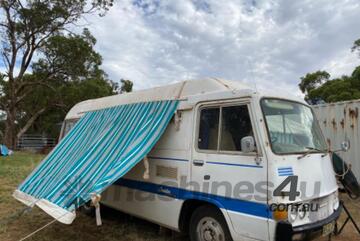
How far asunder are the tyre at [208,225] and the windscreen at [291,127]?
1159mm

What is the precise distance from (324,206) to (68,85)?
23093 millimetres

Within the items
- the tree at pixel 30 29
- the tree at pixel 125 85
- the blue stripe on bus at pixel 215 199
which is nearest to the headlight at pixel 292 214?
the blue stripe on bus at pixel 215 199

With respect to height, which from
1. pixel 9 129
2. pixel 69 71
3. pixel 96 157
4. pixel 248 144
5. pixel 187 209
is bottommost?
pixel 187 209

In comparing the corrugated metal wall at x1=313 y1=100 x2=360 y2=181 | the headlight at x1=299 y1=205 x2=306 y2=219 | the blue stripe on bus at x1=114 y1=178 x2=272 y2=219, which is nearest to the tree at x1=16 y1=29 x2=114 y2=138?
the corrugated metal wall at x1=313 y1=100 x2=360 y2=181

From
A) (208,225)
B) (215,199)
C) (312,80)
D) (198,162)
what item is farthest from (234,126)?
(312,80)

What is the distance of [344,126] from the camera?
25.0 feet

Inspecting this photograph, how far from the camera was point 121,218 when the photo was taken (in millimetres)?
6316

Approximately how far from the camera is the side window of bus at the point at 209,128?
409 cm

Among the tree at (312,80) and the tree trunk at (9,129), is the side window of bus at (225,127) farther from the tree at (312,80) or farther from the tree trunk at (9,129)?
the tree at (312,80)

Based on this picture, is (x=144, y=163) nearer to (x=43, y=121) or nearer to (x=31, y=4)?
(x=31, y=4)

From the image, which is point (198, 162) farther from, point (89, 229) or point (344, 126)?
point (344, 126)

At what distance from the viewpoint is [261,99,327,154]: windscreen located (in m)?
3.67

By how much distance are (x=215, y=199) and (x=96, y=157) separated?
2117 millimetres

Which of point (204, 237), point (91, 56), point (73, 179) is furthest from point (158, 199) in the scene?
point (91, 56)
